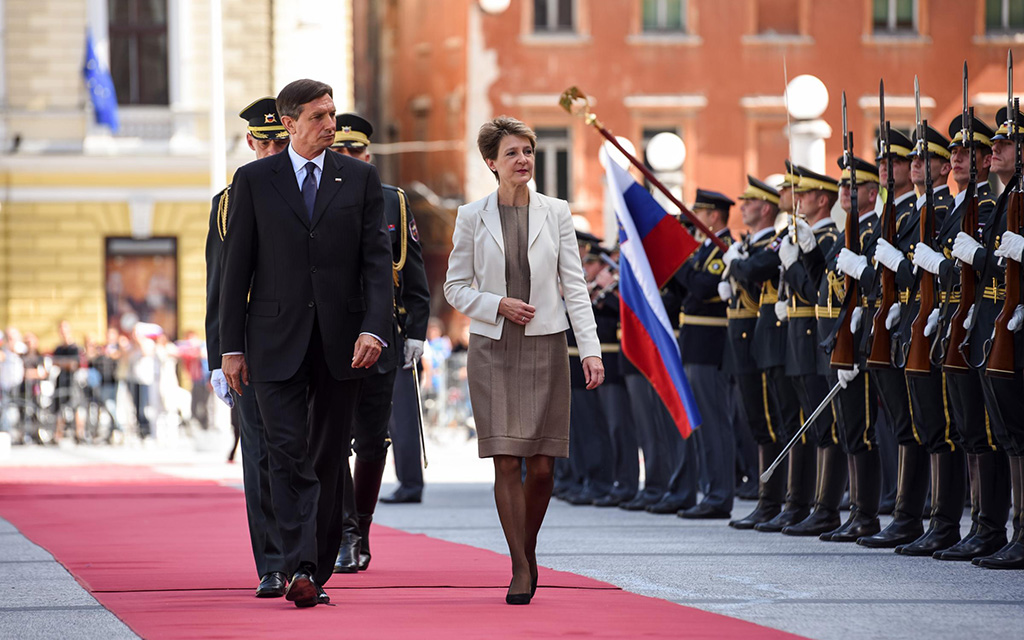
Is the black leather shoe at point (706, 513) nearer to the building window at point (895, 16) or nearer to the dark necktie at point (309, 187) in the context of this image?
the dark necktie at point (309, 187)

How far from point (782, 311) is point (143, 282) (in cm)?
2303

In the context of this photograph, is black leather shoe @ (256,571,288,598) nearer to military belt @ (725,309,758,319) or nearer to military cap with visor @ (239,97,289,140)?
military cap with visor @ (239,97,289,140)

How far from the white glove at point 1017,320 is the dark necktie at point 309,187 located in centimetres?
325

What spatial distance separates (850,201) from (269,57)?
24.4 m

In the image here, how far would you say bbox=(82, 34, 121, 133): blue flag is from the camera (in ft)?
106

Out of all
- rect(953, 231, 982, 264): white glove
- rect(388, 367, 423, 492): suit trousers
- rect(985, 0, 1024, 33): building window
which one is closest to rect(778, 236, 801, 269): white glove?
rect(953, 231, 982, 264): white glove

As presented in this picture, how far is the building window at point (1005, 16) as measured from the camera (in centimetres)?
3653

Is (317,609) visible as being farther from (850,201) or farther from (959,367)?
(850,201)

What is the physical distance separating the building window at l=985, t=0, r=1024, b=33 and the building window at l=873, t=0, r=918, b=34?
1.42 m

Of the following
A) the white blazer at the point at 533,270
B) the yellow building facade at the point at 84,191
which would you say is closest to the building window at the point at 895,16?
the yellow building facade at the point at 84,191

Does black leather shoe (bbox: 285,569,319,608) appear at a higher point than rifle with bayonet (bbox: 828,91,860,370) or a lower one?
lower

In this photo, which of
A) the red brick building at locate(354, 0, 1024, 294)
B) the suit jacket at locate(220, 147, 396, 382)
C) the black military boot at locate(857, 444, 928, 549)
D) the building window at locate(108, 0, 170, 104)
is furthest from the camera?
the red brick building at locate(354, 0, 1024, 294)

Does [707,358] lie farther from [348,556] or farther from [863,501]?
[348,556]

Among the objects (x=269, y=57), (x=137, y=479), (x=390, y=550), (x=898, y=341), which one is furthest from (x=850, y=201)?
(x=269, y=57)
